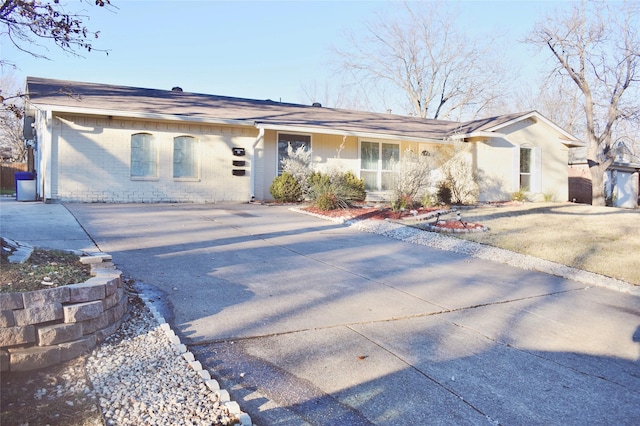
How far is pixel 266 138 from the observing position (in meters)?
16.2

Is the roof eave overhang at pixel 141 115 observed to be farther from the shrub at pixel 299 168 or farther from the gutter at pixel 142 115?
the shrub at pixel 299 168

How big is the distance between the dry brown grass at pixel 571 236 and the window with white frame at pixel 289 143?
245 inches

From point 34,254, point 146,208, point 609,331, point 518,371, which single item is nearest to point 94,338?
point 34,254

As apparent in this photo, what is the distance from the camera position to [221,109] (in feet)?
53.6

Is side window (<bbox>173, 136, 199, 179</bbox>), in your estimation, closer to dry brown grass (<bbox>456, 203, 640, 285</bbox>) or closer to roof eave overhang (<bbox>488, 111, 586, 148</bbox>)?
dry brown grass (<bbox>456, 203, 640, 285</bbox>)

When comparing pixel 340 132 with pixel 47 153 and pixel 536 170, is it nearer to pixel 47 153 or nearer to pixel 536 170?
pixel 536 170

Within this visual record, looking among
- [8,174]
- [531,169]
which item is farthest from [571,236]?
[8,174]

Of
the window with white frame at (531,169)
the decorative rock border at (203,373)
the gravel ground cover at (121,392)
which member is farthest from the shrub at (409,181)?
the gravel ground cover at (121,392)

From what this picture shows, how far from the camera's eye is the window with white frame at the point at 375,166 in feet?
58.0

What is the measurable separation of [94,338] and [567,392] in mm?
3572

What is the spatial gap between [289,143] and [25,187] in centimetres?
834

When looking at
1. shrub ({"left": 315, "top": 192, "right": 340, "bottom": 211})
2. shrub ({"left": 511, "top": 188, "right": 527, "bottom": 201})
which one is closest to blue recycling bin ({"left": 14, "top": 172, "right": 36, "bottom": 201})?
shrub ({"left": 315, "top": 192, "right": 340, "bottom": 211})

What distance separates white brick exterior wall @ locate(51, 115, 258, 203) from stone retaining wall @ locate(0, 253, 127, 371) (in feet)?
35.6

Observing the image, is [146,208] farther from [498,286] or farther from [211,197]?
[498,286]
